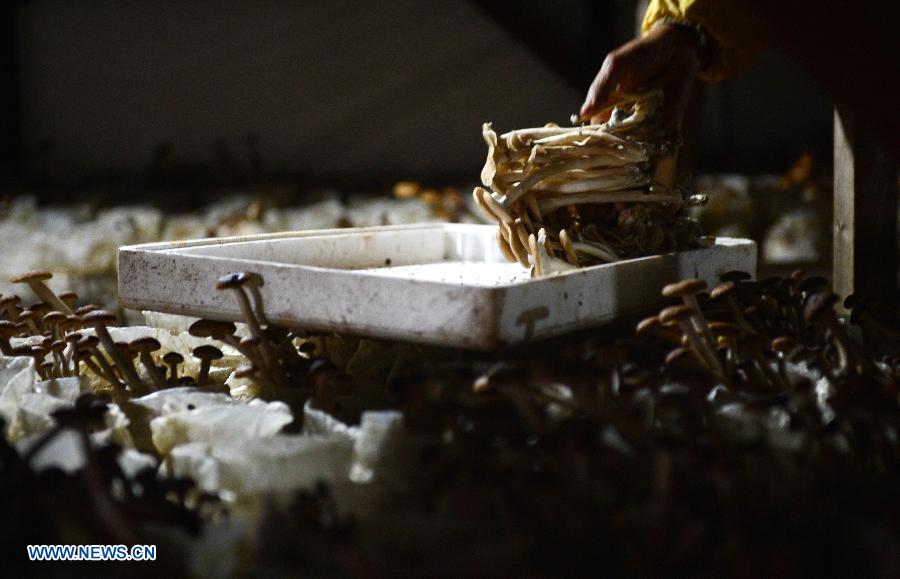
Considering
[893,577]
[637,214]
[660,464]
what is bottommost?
[893,577]

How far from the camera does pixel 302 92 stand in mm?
8906

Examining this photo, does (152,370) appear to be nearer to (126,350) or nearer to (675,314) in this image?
(126,350)

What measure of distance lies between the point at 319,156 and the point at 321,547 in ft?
24.0

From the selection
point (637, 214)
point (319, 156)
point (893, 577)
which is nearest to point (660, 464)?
point (893, 577)

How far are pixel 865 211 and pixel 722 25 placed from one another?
1101 millimetres

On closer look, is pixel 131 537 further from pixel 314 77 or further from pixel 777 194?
pixel 314 77

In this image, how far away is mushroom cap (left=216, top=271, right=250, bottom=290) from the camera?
9.77ft

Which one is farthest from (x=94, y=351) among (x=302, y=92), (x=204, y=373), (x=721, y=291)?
(x=302, y=92)

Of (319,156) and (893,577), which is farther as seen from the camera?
(319,156)

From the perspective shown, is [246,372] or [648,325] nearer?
[648,325]

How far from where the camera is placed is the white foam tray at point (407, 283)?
273 cm

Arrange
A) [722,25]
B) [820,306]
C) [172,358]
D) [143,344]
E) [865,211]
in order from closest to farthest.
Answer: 1. [820,306]
2. [143,344]
3. [172,358]
4. [722,25]
5. [865,211]

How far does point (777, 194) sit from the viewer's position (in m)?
7.82

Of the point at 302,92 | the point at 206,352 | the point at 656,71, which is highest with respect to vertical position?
the point at 656,71
